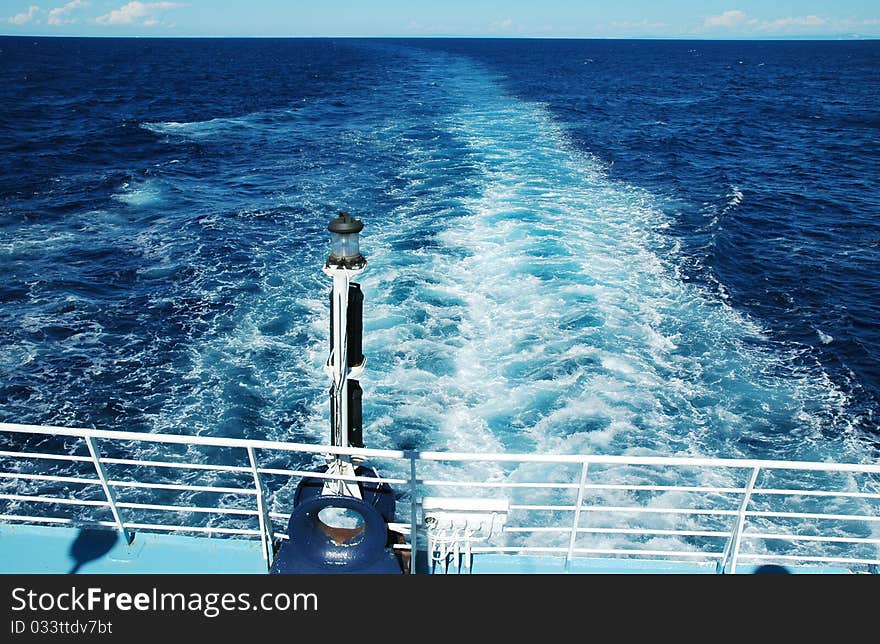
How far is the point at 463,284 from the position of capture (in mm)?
15148

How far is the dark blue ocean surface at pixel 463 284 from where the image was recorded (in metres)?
10.7

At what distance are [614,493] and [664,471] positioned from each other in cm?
96

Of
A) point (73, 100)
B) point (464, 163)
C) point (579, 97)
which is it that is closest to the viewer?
point (464, 163)

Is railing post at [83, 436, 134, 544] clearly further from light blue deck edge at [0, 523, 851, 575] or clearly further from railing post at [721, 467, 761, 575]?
railing post at [721, 467, 761, 575]

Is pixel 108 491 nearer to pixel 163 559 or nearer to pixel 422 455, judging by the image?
pixel 163 559

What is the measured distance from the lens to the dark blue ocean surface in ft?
35.1

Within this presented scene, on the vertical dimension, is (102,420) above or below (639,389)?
below

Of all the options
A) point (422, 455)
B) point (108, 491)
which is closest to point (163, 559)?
point (108, 491)

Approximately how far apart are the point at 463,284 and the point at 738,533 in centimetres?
1078

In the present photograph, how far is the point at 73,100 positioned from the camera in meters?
48.9

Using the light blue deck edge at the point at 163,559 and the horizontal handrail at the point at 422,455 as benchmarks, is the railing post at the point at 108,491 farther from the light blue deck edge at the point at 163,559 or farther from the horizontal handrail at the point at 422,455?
the horizontal handrail at the point at 422,455

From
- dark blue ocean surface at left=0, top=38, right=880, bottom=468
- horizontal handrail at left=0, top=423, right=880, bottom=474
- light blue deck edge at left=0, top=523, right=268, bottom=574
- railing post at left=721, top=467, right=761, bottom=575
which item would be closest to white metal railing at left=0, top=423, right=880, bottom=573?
dark blue ocean surface at left=0, top=38, right=880, bottom=468
